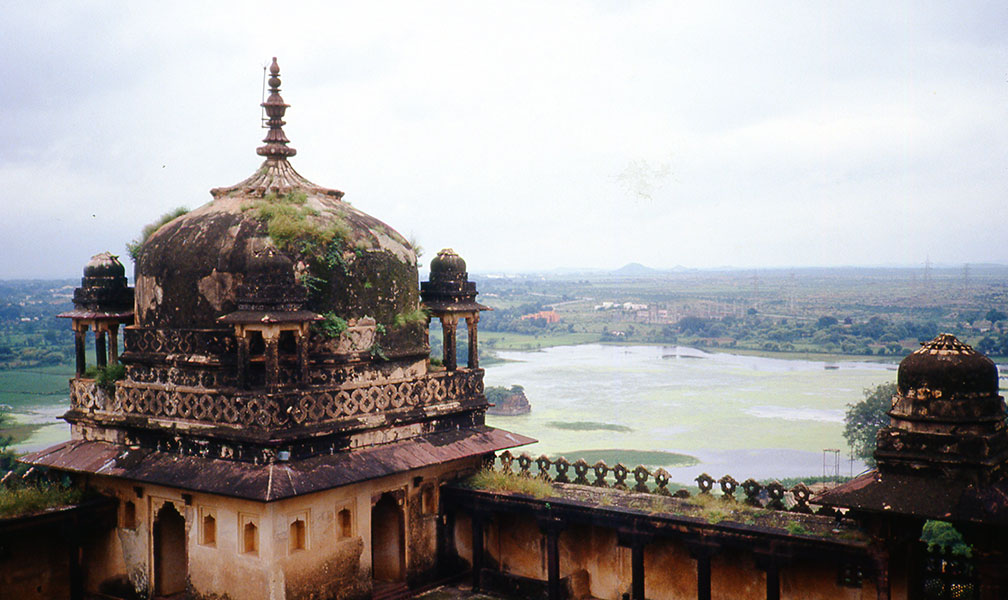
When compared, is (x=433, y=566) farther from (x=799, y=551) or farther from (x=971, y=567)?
(x=971, y=567)

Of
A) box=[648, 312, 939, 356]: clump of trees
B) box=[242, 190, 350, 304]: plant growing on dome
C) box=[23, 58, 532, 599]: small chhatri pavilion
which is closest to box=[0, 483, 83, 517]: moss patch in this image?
box=[23, 58, 532, 599]: small chhatri pavilion

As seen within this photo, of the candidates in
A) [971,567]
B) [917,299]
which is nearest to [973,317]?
[917,299]

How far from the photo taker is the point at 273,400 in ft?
27.9

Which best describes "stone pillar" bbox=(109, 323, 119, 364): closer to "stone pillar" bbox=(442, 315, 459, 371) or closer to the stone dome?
"stone pillar" bbox=(442, 315, 459, 371)

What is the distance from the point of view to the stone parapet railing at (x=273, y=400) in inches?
338

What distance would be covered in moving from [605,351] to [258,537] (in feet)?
236

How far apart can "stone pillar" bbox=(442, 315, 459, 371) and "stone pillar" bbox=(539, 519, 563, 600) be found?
7.90 ft

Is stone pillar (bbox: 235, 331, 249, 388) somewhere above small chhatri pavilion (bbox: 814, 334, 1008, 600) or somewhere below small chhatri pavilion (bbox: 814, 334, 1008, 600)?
above

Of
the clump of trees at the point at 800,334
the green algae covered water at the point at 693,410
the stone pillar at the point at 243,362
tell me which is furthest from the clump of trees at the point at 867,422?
the stone pillar at the point at 243,362

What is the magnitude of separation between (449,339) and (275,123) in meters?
3.38

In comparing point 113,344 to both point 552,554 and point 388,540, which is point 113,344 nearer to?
point 388,540

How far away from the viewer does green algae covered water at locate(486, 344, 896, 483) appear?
3694 cm

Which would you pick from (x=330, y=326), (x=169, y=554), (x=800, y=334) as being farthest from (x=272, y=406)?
(x=800, y=334)

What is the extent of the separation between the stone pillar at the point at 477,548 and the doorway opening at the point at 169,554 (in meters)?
3.19
